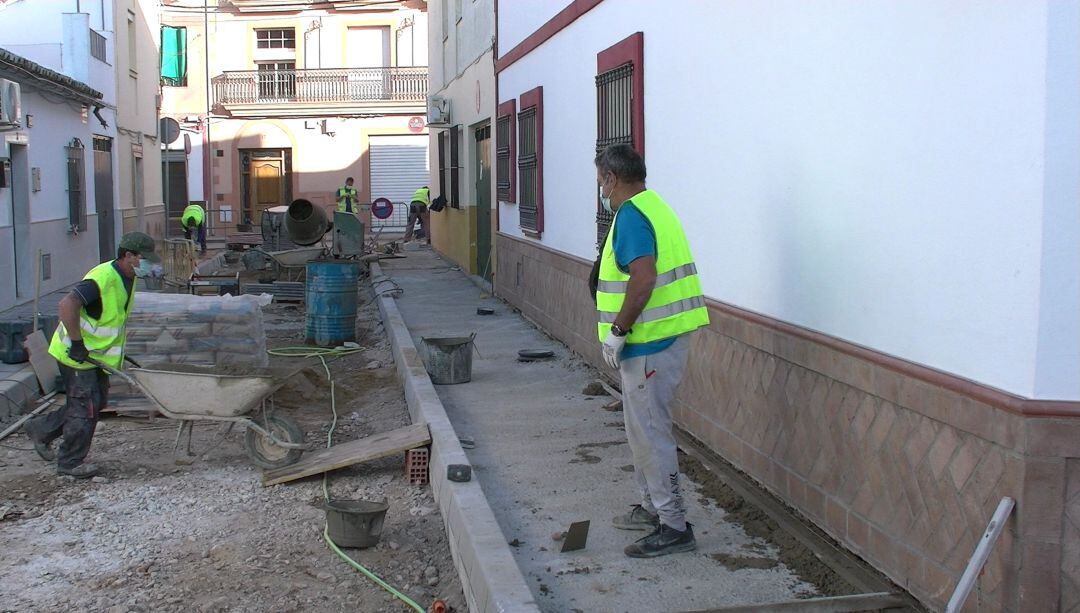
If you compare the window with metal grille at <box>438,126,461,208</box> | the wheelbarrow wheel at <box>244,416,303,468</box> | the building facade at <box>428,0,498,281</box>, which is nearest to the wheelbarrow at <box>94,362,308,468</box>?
the wheelbarrow wheel at <box>244,416,303,468</box>

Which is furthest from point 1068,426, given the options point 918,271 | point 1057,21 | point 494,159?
point 494,159

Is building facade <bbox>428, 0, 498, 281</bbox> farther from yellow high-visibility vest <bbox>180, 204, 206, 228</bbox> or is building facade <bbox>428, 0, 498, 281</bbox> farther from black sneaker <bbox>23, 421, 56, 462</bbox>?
black sneaker <bbox>23, 421, 56, 462</bbox>

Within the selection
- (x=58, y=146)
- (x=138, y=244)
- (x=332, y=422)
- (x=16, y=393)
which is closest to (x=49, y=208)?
(x=58, y=146)

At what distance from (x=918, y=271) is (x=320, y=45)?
117 feet

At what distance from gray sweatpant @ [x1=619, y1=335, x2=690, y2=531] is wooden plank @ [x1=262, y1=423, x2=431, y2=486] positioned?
2.11 meters

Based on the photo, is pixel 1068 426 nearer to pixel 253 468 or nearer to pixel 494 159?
pixel 253 468

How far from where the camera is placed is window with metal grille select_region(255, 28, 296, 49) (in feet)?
126

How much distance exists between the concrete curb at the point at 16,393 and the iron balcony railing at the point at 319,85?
92.5ft

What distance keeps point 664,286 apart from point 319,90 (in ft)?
111

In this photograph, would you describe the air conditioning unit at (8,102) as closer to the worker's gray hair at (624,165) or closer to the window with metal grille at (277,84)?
the worker's gray hair at (624,165)

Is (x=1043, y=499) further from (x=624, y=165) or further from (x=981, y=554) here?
(x=624, y=165)

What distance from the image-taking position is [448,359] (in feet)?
29.8

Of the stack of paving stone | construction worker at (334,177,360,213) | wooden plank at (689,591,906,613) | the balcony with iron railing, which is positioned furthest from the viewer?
the balcony with iron railing

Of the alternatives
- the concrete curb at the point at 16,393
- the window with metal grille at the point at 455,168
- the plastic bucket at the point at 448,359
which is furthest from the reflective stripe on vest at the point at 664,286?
the window with metal grille at the point at 455,168
